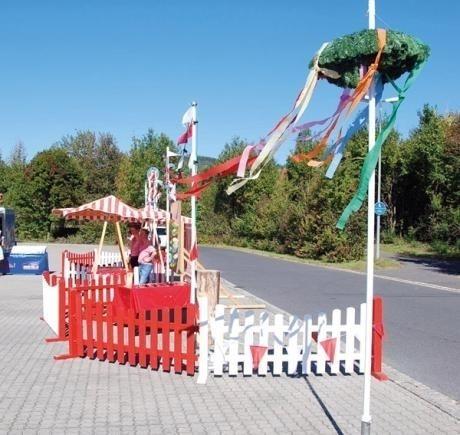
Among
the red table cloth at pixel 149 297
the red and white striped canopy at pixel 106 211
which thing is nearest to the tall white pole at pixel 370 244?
the red table cloth at pixel 149 297

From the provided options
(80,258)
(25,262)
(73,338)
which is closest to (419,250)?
(25,262)

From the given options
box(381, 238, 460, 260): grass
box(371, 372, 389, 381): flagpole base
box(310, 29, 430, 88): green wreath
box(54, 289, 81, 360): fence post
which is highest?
box(310, 29, 430, 88): green wreath

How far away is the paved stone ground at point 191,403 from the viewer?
5.19 m

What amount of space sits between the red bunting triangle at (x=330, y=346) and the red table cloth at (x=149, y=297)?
90.6 inches

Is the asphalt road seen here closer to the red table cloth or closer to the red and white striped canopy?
the red table cloth

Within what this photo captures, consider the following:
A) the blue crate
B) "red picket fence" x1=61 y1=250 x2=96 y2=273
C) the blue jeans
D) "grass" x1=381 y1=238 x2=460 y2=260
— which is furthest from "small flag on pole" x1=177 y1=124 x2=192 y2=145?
"grass" x1=381 y1=238 x2=460 y2=260

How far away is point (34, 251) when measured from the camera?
21.0 metres

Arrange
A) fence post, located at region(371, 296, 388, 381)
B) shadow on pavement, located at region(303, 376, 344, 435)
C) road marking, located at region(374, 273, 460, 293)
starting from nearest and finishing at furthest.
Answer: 1. shadow on pavement, located at region(303, 376, 344, 435)
2. fence post, located at region(371, 296, 388, 381)
3. road marking, located at region(374, 273, 460, 293)

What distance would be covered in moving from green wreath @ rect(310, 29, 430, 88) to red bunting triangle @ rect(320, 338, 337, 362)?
11.1 feet

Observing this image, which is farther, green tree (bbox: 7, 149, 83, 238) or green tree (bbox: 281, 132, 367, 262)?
green tree (bbox: 7, 149, 83, 238)

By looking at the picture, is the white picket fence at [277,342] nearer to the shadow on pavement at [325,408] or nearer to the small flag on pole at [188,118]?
the shadow on pavement at [325,408]

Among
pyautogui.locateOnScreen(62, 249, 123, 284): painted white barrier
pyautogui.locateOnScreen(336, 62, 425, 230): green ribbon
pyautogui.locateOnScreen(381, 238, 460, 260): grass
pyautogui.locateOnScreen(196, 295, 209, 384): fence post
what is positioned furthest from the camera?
pyautogui.locateOnScreen(381, 238, 460, 260): grass

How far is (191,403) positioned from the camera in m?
5.84

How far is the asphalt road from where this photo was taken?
7.93 metres
